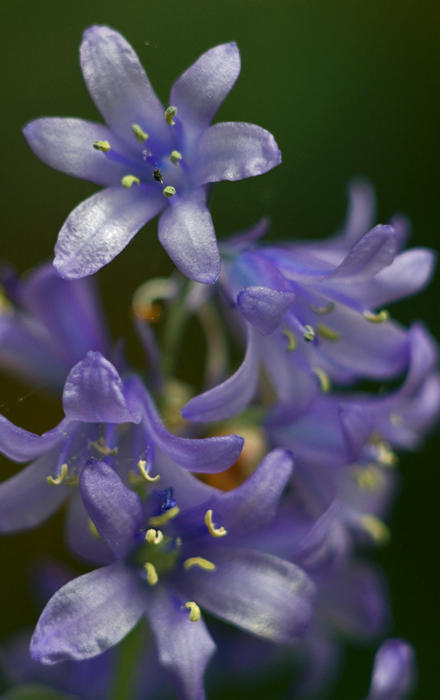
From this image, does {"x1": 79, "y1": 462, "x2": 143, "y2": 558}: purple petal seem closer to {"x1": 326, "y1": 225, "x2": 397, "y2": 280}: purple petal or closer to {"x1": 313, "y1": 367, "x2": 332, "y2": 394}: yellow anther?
{"x1": 313, "y1": 367, "x2": 332, "y2": 394}: yellow anther

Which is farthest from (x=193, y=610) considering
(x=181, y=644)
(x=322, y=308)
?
(x=322, y=308)

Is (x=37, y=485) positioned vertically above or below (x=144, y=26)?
below

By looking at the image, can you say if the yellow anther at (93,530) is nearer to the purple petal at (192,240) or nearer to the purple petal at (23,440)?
the purple petal at (23,440)

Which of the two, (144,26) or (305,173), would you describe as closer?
(144,26)

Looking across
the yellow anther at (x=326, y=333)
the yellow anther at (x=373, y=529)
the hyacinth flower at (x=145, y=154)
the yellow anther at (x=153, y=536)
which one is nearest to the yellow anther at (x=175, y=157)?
the hyacinth flower at (x=145, y=154)

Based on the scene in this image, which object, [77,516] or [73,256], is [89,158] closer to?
[73,256]

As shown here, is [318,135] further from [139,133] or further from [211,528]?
[211,528]

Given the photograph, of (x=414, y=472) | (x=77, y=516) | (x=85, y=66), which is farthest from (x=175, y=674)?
(x=414, y=472)
